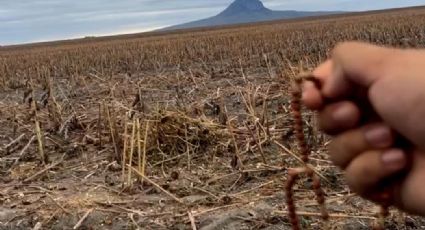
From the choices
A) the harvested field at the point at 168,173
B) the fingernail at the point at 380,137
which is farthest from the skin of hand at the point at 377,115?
the harvested field at the point at 168,173

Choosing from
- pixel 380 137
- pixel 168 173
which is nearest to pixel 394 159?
pixel 380 137

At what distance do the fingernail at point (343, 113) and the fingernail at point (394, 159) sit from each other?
0.27 feet

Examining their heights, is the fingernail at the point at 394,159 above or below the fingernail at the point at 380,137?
below

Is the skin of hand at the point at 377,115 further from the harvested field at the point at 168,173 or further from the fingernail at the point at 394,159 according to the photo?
the harvested field at the point at 168,173

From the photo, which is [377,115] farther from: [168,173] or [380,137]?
[168,173]

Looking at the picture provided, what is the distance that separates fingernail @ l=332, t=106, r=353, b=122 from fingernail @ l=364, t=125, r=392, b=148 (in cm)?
4

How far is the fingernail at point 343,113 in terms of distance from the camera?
109 centimetres

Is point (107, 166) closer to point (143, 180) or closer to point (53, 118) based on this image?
point (143, 180)

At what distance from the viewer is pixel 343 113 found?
3.59 ft

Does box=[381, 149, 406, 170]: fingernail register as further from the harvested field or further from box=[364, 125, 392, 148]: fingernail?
the harvested field

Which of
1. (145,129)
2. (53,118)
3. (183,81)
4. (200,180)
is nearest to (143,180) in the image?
(200,180)

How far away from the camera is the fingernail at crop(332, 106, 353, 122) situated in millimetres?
1094

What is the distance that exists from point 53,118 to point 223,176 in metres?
2.89

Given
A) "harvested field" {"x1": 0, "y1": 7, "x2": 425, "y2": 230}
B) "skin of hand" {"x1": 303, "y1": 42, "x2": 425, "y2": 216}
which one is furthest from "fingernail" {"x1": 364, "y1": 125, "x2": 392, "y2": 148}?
"harvested field" {"x1": 0, "y1": 7, "x2": 425, "y2": 230}
